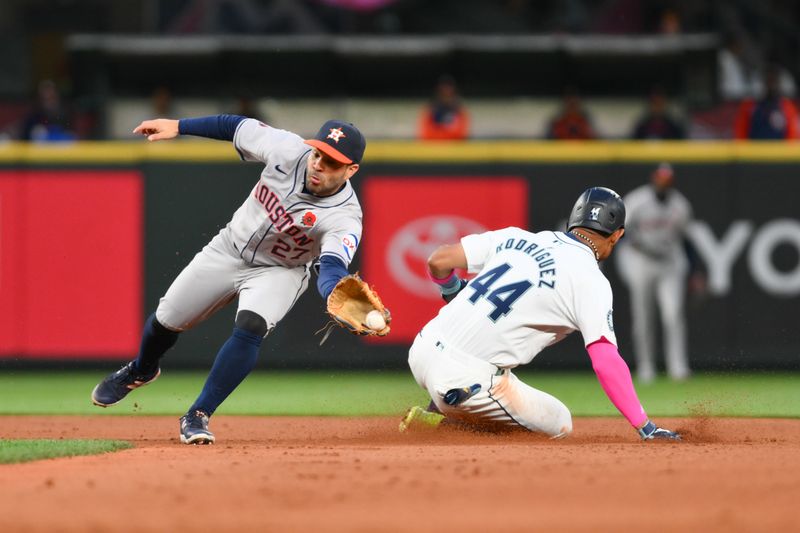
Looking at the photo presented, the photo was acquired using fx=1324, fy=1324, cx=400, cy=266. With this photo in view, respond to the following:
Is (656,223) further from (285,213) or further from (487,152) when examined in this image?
(285,213)

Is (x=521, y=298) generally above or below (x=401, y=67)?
below

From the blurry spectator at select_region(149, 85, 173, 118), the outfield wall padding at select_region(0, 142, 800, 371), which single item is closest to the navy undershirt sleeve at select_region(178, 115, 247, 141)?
the outfield wall padding at select_region(0, 142, 800, 371)

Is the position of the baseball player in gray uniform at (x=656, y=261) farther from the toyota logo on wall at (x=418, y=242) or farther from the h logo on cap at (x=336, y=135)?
the h logo on cap at (x=336, y=135)

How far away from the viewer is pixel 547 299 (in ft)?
22.7

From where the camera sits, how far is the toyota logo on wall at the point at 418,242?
13.7 m

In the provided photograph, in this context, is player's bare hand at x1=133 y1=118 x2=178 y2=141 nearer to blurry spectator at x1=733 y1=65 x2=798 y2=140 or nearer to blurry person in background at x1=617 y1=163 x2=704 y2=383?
blurry person in background at x1=617 y1=163 x2=704 y2=383

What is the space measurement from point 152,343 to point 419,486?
3035 mm

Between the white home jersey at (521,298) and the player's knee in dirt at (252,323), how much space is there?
979mm

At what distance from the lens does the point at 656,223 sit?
13336 millimetres

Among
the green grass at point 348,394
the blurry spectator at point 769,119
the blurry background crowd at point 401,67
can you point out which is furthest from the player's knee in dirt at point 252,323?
the blurry background crowd at point 401,67

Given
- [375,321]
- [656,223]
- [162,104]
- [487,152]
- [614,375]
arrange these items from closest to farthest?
[614,375] → [375,321] → [656,223] → [487,152] → [162,104]

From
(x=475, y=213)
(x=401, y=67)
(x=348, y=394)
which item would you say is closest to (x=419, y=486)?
(x=348, y=394)

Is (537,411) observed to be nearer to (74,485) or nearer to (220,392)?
(220,392)

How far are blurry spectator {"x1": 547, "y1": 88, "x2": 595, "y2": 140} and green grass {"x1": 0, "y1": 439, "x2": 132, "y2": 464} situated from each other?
8.70 metres
